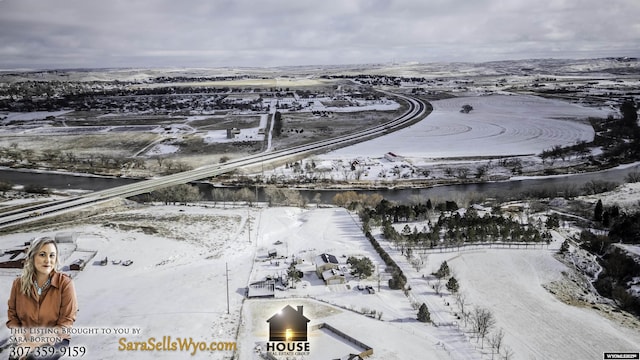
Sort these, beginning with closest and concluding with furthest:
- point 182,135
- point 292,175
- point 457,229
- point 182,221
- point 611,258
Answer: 1. point 611,258
2. point 457,229
3. point 182,221
4. point 292,175
5. point 182,135

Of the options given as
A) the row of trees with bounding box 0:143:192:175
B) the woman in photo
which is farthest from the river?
the woman in photo

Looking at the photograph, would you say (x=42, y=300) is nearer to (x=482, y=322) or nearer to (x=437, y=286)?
(x=482, y=322)

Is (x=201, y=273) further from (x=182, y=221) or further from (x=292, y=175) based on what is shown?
(x=292, y=175)

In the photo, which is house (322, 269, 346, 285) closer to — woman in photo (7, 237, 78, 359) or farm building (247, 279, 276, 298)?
farm building (247, 279, 276, 298)

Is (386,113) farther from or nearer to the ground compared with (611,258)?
farther from the ground

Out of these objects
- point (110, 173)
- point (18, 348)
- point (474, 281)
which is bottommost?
point (474, 281)

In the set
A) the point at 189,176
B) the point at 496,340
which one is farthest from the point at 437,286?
the point at 189,176

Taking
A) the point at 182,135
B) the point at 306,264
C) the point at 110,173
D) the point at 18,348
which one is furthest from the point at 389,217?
the point at 182,135
